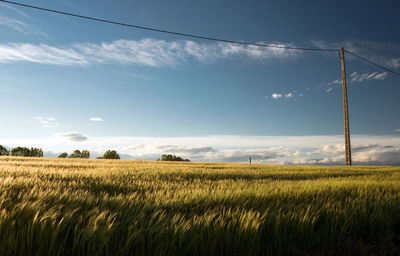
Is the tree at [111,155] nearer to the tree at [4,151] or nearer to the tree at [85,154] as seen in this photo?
the tree at [85,154]

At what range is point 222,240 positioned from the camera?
174 centimetres

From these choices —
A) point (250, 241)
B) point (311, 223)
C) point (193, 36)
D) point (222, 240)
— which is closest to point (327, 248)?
point (311, 223)

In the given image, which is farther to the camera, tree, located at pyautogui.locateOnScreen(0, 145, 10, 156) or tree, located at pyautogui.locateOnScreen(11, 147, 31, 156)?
tree, located at pyautogui.locateOnScreen(11, 147, 31, 156)

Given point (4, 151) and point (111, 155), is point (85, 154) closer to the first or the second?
point (111, 155)

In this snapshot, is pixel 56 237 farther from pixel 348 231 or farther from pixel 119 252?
pixel 348 231

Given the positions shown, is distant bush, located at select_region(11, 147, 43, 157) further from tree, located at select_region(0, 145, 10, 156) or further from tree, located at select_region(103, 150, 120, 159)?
tree, located at select_region(103, 150, 120, 159)

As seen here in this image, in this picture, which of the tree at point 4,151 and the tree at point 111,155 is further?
the tree at point 4,151

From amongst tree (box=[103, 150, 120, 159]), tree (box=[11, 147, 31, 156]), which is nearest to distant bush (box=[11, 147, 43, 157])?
tree (box=[11, 147, 31, 156])

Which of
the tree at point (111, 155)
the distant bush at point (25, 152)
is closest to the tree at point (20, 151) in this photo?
the distant bush at point (25, 152)

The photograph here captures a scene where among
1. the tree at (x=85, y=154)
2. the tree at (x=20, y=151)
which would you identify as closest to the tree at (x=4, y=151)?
the tree at (x=20, y=151)

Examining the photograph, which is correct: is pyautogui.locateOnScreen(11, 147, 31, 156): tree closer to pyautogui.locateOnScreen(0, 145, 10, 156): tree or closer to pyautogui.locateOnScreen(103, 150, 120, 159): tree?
pyautogui.locateOnScreen(0, 145, 10, 156): tree

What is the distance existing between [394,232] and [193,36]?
51.0 feet

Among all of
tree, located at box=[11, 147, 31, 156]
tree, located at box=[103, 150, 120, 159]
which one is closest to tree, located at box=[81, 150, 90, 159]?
tree, located at box=[103, 150, 120, 159]

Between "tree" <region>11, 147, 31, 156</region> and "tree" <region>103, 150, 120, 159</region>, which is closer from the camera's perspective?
"tree" <region>103, 150, 120, 159</region>
